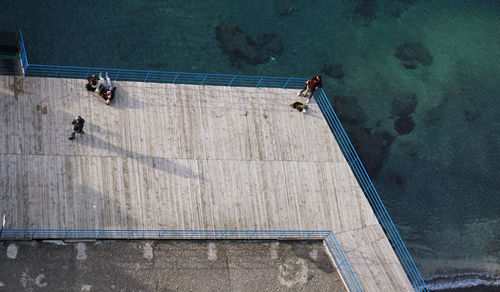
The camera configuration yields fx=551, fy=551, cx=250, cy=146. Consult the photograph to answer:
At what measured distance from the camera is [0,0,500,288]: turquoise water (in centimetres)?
3491

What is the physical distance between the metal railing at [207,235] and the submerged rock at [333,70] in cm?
1590

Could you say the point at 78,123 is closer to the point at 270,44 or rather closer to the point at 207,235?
the point at 207,235

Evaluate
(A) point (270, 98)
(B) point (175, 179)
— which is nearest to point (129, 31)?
(A) point (270, 98)

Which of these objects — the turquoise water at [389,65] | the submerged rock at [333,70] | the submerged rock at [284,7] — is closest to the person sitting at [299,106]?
the turquoise water at [389,65]

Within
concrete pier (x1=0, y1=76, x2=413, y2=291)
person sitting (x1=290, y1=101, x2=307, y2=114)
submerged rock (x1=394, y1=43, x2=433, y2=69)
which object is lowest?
concrete pier (x1=0, y1=76, x2=413, y2=291)

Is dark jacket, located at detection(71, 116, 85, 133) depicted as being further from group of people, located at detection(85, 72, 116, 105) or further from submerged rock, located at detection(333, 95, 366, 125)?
submerged rock, located at detection(333, 95, 366, 125)

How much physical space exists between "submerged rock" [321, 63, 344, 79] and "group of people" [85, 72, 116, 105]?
17554mm

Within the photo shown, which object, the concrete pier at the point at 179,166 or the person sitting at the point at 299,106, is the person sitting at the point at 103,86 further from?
the person sitting at the point at 299,106

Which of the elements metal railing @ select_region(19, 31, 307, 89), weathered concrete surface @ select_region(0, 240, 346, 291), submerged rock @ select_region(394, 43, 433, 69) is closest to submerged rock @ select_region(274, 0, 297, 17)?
A: metal railing @ select_region(19, 31, 307, 89)

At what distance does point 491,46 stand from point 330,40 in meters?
13.5

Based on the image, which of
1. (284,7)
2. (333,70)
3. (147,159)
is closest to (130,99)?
(147,159)

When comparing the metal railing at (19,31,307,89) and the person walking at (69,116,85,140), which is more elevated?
the metal railing at (19,31,307,89)

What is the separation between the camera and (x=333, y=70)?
38969 millimetres

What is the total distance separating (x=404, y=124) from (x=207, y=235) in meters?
19.7
